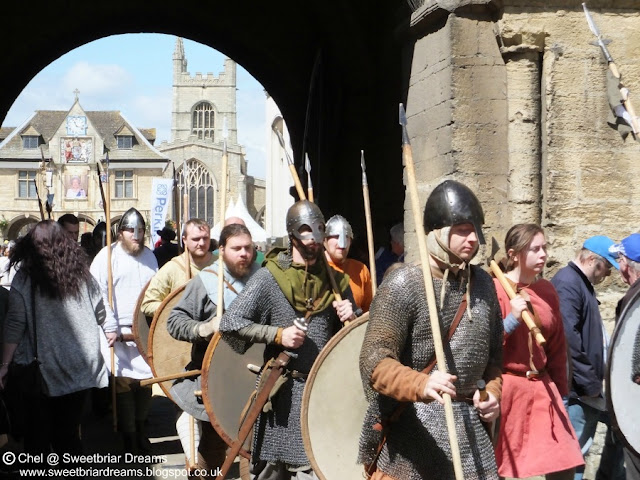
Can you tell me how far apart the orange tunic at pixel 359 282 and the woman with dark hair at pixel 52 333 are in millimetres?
1333

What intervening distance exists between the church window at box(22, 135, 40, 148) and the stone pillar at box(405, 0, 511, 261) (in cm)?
6114

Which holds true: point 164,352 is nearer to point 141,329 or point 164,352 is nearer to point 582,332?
point 141,329

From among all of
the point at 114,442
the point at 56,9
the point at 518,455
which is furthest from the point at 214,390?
the point at 56,9

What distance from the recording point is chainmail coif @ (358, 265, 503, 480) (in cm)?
329

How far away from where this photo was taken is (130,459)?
7059 mm

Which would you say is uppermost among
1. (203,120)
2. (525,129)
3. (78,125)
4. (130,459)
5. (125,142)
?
(203,120)

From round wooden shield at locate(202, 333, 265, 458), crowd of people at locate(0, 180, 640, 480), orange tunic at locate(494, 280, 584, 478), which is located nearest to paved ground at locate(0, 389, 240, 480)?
crowd of people at locate(0, 180, 640, 480)

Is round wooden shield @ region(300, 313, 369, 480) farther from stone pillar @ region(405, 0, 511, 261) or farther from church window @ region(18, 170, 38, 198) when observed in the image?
church window @ region(18, 170, 38, 198)

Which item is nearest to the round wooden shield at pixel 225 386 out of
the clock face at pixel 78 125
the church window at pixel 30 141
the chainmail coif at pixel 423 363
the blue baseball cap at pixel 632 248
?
the chainmail coif at pixel 423 363

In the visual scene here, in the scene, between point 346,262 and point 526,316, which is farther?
point 346,262

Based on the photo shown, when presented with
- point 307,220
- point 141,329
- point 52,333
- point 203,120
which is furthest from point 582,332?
point 203,120

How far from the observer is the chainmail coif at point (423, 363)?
3.29 metres

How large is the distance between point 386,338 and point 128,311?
4234 mm

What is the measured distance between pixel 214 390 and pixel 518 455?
1461 millimetres
